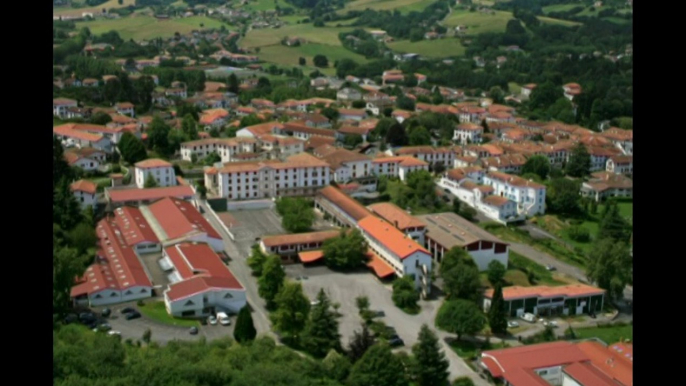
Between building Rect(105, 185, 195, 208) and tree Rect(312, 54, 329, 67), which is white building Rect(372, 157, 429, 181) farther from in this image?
tree Rect(312, 54, 329, 67)

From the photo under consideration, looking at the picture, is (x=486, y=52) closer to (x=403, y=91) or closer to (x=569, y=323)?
(x=403, y=91)

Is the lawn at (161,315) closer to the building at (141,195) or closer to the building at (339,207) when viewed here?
the building at (339,207)

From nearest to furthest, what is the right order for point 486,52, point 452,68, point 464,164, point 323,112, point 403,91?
point 464,164 < point 323,112 < point 403,91 < point 452,68 < point 486,52

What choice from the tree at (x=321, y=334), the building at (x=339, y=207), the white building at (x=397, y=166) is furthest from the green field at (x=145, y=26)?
the tree at (x=321, y=334)

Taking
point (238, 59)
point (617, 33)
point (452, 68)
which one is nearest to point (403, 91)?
point (452, 68)
